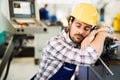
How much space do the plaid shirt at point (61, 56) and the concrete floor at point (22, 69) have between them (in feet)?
6.06

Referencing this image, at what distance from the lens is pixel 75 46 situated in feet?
5.30

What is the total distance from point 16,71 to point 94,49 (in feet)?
8.32

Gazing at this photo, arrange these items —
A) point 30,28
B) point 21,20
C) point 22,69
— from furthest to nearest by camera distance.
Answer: point 22,69, point 21,20, point 30,28

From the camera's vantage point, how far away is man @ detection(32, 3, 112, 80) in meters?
1.42

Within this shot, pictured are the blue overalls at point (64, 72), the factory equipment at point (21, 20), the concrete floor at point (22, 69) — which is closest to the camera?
the blue overalls at point (64, 72)

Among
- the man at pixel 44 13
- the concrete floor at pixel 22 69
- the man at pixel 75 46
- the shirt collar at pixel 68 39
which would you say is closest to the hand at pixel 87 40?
the man at pixel 75 46

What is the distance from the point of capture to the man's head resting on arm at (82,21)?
150cm

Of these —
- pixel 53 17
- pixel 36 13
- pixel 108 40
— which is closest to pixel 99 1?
pixel 53 17

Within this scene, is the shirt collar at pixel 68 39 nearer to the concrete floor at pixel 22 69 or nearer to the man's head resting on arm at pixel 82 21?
the man's head resting on arm at pixel 82 21

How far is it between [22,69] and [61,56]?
8.10 feet

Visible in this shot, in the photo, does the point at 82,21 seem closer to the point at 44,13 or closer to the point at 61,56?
the point at 61,56

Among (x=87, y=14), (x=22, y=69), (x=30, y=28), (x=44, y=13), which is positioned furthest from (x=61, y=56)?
(x=44, y=13)

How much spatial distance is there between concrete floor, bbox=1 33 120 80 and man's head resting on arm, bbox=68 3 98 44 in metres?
1.87

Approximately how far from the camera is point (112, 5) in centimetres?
439
